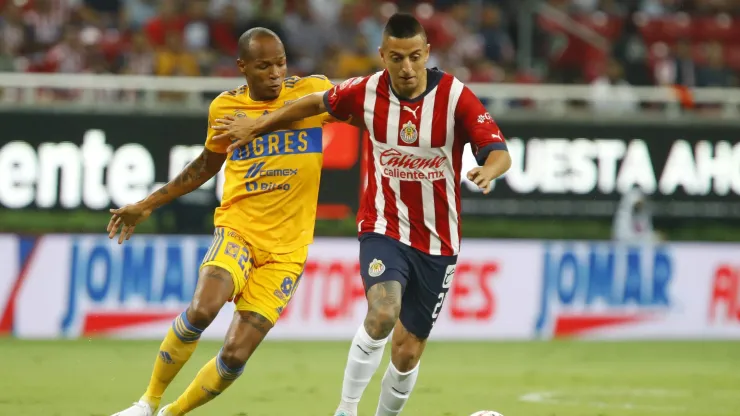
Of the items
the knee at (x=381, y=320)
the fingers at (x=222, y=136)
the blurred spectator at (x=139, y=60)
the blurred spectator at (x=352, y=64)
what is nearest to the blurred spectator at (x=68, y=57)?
the blurred spectator at (x=139, y=60)

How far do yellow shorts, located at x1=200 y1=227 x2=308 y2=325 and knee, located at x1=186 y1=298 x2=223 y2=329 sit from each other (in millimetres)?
204

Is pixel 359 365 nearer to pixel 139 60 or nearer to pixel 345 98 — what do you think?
pixel 345 98

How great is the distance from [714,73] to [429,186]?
12796 mm

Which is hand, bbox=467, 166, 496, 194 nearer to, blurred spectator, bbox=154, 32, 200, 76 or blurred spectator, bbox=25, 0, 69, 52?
blurred spectator, bbox=154, 32, 200, 76

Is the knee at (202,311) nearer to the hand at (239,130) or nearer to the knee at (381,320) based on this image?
the knee at (381,320)

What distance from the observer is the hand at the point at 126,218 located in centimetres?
741

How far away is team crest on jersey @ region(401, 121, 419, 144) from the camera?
6957 millimetres

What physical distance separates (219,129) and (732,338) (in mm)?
10033

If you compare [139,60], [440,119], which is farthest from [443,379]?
[139,60]

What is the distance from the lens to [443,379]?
437 inches

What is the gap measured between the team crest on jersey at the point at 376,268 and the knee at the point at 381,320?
22 centimetres

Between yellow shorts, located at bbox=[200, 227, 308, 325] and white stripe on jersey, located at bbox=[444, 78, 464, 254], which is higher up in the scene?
white stripe on jersey, located at bbox=[444, 78, 464, 254]

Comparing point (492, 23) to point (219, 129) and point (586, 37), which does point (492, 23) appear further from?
point (219, 129)

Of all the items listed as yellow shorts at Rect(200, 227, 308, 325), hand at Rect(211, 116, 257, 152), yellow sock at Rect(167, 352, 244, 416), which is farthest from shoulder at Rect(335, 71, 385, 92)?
yellow sock at Rect(167, 352, 244, 416)
